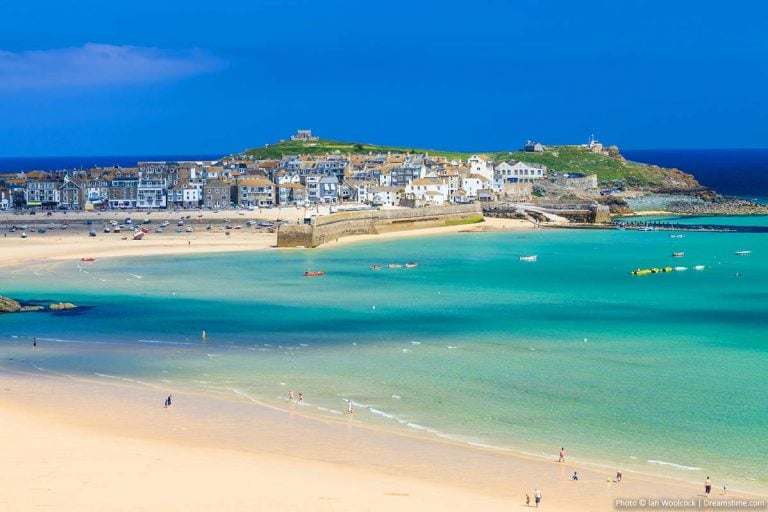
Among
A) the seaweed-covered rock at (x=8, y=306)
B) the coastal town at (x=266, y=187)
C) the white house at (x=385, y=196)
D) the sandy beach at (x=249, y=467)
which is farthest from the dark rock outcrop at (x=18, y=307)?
the white house at (x=385, y=196)

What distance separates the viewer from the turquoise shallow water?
84.3 feet

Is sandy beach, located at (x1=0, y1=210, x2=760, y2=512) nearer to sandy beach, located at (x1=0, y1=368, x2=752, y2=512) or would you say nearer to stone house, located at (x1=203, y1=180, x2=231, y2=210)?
sandy beach, located at (x1=0, y1=368, x2=752, y2=512)

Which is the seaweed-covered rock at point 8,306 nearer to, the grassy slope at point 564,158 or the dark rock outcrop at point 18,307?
the dark rock outcrop at point 18,307

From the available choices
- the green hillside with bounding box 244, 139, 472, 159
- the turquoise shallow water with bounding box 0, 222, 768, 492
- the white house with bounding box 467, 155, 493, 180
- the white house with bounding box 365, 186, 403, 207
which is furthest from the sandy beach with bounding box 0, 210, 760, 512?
the green hillside with bounding box 244, 139, 472, 159

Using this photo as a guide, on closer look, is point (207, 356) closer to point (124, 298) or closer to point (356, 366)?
point (356, 366)

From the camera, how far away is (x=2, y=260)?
59500mm

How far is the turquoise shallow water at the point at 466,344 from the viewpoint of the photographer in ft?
84.3

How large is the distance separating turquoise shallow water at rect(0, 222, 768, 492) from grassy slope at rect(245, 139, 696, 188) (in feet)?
204

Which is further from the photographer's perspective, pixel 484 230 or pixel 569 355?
pixel 484 230

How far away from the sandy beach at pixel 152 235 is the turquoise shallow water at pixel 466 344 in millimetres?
4797

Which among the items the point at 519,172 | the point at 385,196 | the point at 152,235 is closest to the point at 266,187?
the point at 385,196

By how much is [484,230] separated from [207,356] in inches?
2046

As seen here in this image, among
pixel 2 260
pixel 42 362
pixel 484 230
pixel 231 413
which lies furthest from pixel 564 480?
pixel 484 230

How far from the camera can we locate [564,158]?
133 m
